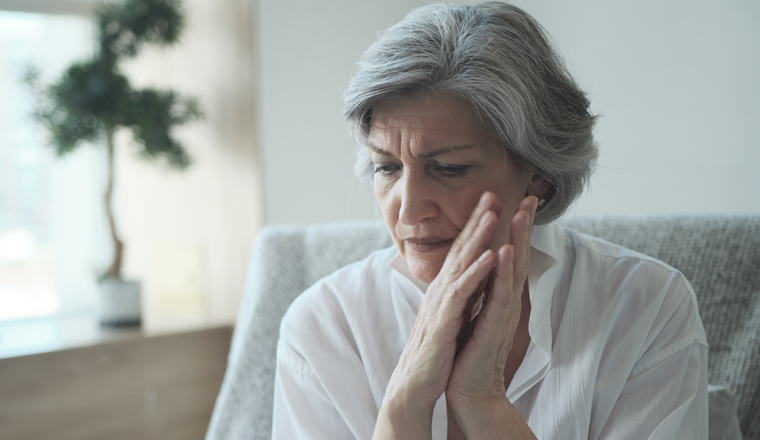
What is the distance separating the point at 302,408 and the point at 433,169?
1.58 ft

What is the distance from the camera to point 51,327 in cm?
240

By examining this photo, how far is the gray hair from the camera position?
3.06 feet

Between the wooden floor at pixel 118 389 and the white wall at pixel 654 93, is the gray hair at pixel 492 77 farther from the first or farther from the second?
the wooden floor at pixel 118 389

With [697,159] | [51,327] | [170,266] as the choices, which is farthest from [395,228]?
[51,327]

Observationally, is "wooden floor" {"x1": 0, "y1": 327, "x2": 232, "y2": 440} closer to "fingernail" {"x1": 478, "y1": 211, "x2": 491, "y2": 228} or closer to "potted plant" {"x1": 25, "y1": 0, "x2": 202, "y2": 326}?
"potted plant" {"x1": 25, "y1": 0, "x2": 202, "y2": 326}

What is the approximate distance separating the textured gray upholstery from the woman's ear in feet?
0.87

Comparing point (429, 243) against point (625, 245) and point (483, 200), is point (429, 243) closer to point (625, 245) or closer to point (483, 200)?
point (483, 200)

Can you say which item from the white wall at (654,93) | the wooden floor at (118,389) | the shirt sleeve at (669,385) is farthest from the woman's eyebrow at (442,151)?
the wooden floor at (118,389)

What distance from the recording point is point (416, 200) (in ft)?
3.09

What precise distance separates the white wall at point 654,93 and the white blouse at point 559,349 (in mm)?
649

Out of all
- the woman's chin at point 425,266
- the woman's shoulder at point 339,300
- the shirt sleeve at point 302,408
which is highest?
the woman's chin at point 425,266

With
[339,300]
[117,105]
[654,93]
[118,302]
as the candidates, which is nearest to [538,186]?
[339,300]

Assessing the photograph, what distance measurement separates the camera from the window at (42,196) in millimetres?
2461

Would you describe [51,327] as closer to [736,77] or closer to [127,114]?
[127,114]
